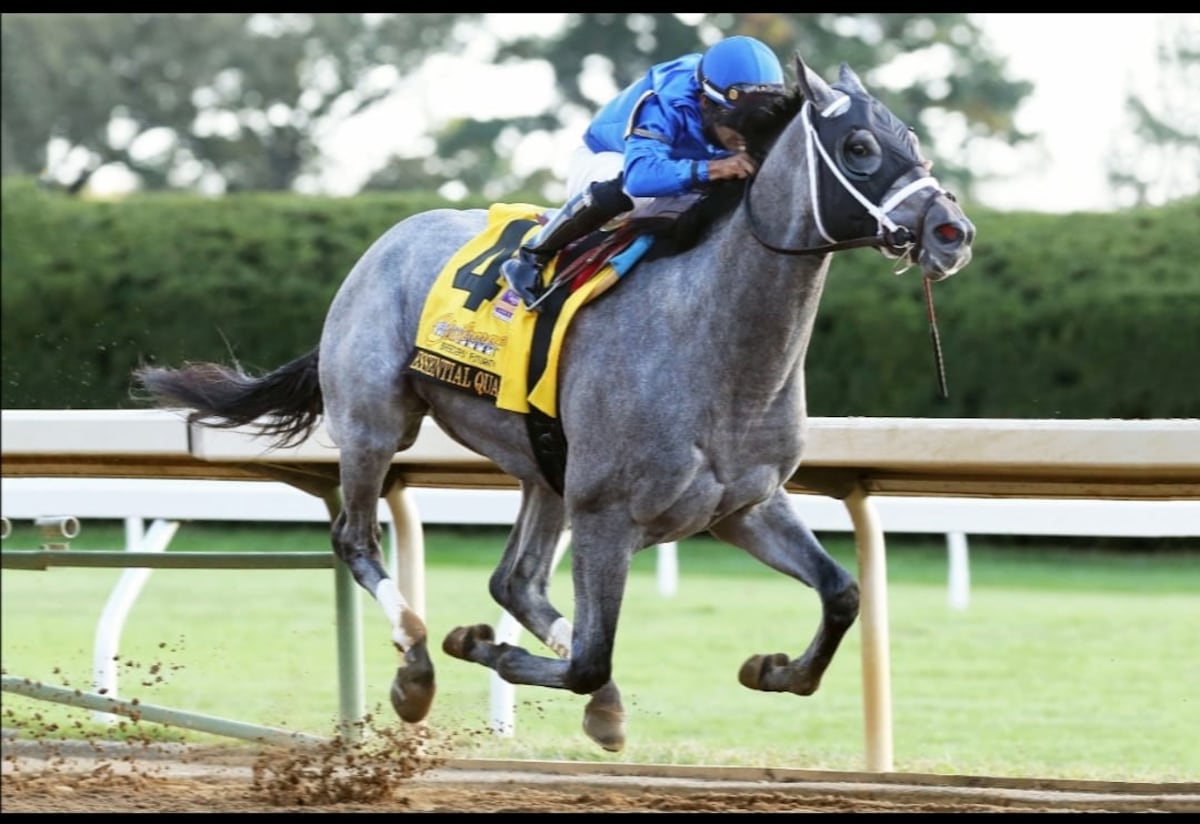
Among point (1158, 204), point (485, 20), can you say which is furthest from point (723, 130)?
point (485, 20)

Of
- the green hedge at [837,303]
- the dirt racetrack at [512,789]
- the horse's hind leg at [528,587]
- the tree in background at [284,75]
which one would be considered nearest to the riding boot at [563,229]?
the horse's hind leg at [528,587]

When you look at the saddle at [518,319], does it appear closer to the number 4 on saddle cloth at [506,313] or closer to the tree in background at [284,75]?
the number 4 on saddle cloth at [506,313]

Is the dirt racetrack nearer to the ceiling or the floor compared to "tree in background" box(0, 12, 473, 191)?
nearer to the floor

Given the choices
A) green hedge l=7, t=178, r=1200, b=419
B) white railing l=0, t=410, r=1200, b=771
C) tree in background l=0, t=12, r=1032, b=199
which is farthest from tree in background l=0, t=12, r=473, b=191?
white railing l=0, t=410, r=1200, b=771

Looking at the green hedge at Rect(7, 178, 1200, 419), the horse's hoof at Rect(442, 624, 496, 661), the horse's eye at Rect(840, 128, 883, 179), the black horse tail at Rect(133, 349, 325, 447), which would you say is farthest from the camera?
the green hedge at Rect(7, 178, 1200, 419)

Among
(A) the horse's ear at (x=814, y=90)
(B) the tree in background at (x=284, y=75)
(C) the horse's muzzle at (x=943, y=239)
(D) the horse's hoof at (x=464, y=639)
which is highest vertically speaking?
(B) the tree in background at (x=284, y=75)

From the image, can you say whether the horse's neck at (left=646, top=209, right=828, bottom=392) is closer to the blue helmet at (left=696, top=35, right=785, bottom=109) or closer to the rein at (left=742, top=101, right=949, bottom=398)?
the rein at (left=742, top=101, right=949, bottom=398)

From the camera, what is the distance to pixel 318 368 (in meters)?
4.13

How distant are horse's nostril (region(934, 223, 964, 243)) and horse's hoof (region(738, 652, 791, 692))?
1.07 m

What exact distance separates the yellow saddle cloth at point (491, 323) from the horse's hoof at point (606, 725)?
60 cm

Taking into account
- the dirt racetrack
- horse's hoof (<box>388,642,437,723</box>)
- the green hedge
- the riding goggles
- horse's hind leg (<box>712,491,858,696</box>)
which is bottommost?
the dirt racetrack

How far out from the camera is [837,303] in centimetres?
1007

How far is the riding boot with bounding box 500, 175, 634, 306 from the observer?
3.43 meters

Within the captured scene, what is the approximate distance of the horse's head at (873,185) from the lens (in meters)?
2.93
